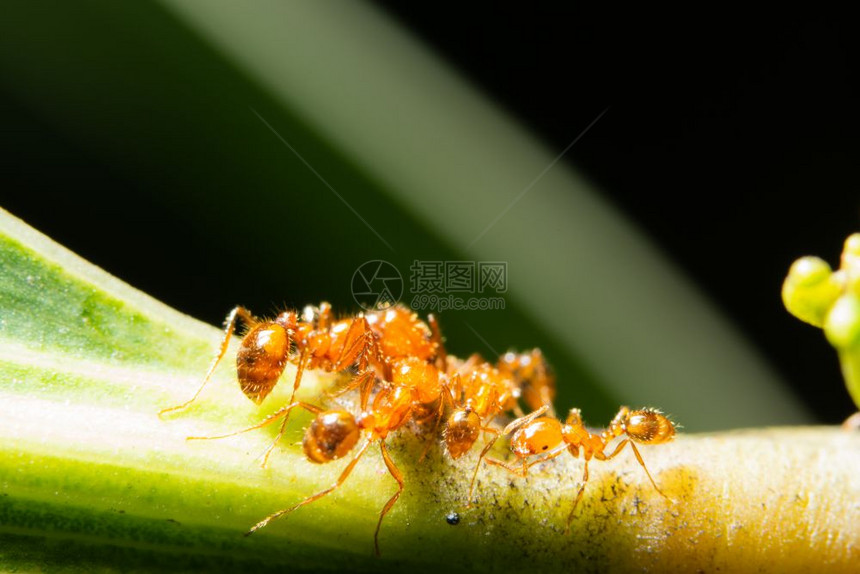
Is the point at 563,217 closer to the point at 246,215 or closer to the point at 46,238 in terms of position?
the point at 246,215

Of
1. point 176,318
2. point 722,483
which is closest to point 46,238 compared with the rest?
point 176,318

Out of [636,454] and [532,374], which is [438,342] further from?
[636,454]

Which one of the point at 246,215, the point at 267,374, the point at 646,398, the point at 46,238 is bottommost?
the point at 267,374

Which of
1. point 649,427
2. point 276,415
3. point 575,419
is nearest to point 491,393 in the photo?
point 575,419

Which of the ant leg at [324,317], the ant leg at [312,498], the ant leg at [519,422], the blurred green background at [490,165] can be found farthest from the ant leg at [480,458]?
the blurred green background at [490,165]

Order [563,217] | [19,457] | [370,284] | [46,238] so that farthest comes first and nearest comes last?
[563,217], [370,284], [46,238], [19,457]

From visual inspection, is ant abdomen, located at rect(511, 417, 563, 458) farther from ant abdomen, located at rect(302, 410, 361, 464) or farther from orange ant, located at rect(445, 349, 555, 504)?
ant abdomen, located at rect(302, 410, 361, 464)

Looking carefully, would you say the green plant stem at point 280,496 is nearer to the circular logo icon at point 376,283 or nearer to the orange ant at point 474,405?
the orange ant at point 474,405

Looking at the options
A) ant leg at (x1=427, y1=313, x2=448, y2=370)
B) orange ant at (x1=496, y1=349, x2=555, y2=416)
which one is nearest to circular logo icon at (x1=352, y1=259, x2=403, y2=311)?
ant leg at (x1=427, y1=313, x2=448, y2=370)
